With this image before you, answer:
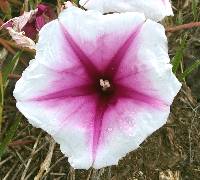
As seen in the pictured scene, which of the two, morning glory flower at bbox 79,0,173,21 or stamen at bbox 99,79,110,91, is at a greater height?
morning glory flower at bbox 79,0,173,21

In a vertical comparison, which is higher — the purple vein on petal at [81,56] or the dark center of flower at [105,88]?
the purple vein on petal at [81,56]

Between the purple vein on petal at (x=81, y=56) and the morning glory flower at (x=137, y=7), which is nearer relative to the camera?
the purple vein on petal at (x=81, y=56)

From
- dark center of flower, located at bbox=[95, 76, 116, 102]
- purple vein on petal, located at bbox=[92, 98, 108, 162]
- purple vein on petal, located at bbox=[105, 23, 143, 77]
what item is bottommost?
purple vein on petal, located at bbox=[92, 98, 108, 162]

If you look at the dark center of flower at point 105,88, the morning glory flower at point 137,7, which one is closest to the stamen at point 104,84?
the dark center of flower at point 105,88

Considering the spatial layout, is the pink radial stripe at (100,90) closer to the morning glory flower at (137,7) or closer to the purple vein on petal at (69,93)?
the purple vein on petal at (69,93)

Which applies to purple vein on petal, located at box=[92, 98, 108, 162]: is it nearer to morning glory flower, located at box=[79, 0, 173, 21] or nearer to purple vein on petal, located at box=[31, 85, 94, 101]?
purple vein on petal, located at box=[31, 85, 94, 101]

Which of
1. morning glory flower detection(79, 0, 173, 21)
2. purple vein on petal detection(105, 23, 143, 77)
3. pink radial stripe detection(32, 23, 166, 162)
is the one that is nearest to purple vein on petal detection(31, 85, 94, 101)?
pink radial stripe detection(32, 23, 166, 162)

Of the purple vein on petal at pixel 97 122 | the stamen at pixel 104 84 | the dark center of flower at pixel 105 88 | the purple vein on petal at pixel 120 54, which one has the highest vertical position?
the purple vein on petal at pixel 120 54

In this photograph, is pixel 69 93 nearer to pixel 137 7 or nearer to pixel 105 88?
pixel 105 88
